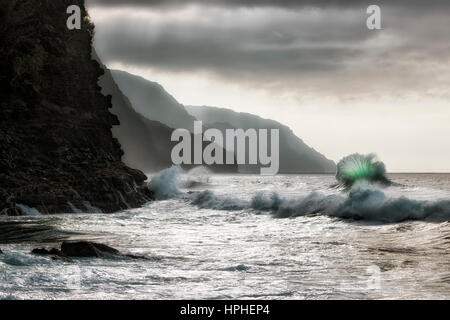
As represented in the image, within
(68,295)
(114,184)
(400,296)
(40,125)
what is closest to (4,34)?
(40,125)

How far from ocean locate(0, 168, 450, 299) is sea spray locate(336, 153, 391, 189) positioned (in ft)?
48.7

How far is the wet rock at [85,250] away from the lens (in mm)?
14844

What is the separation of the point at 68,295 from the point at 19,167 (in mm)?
25983

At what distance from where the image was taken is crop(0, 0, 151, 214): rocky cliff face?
109ft

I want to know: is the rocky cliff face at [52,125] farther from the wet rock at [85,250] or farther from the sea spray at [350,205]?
the wet rock at [85,250]

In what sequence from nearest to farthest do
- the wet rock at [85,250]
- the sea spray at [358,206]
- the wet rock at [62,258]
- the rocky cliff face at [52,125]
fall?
the wet rock at [62,258]
the wet rock at [85,250]
the sea spray at [358,206]
the rocky cliff face at [52,125]

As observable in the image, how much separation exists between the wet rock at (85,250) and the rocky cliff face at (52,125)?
16417 mm

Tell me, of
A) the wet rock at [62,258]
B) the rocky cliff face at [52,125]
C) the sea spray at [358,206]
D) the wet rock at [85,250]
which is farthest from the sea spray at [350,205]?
the wet rock at [62,258]

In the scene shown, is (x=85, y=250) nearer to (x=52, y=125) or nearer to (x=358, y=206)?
(x=358, y=206)

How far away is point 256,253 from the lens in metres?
16.4

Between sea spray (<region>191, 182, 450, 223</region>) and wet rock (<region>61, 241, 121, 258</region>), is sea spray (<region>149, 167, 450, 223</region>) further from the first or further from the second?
wet rock (<region>61, 241, 121, 258</region>)

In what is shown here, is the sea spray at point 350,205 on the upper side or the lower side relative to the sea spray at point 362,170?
lower

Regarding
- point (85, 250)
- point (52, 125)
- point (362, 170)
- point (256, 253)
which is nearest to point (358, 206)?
point (256, 253)
